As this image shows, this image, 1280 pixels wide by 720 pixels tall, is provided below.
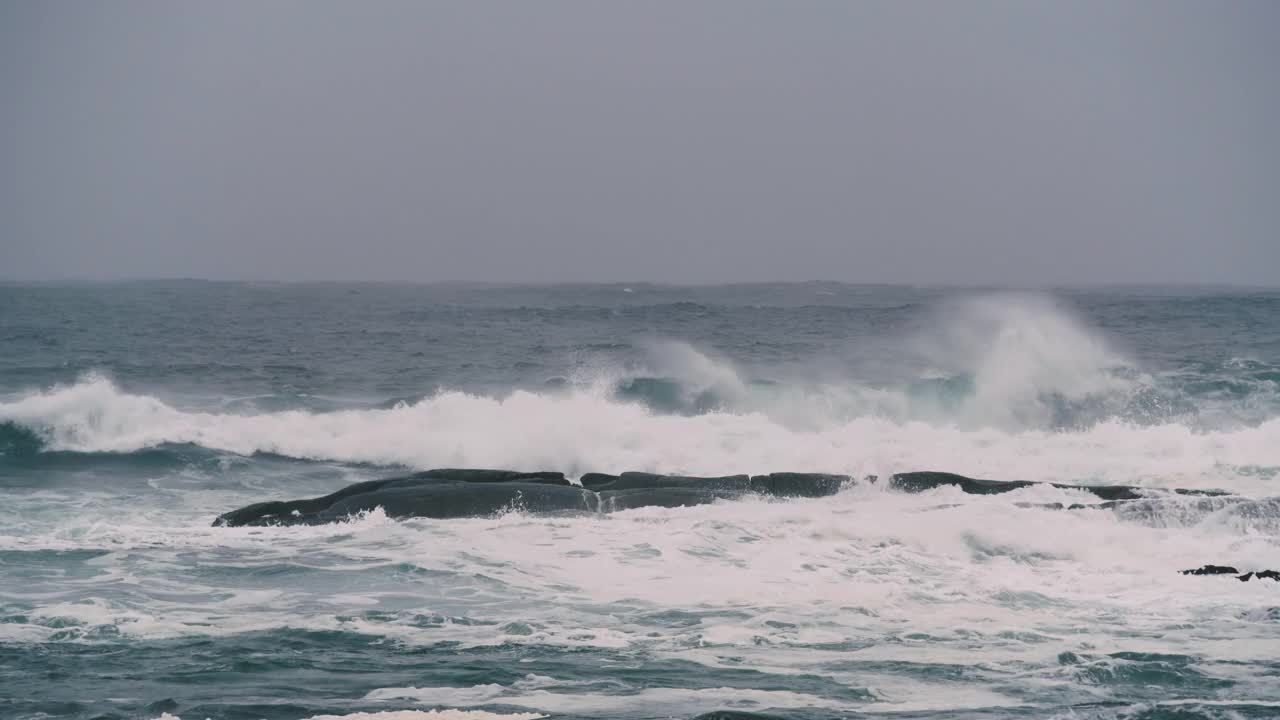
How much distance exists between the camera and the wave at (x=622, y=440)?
20.2 metres

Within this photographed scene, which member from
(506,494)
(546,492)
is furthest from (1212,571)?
(506,494)

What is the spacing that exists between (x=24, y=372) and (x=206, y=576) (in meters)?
24.7

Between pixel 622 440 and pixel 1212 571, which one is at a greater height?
pixel 622 440

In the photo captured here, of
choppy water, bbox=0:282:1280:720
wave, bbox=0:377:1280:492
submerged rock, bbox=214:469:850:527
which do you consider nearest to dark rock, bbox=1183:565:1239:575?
choppy water, bbox=0:282:1280:720

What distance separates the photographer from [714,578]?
12.0 meters

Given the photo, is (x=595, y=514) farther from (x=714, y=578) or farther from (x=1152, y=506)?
(x=1152, y=506)

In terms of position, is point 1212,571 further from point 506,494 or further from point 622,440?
point 622,440

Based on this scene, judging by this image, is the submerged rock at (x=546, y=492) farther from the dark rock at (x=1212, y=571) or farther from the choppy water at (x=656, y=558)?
the dark rock at (x=1212, y=571)

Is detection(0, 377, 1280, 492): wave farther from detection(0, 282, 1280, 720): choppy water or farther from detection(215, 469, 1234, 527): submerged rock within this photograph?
detection(215, 469, 1234, 527): submerged rock

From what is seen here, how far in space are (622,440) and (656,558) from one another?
9806 mm

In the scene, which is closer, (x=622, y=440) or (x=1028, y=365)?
(x=622, y=440)

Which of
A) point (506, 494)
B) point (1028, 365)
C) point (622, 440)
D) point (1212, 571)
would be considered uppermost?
point (1028, 365)

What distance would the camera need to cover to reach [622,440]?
22.5 m

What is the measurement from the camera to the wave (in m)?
20.2
